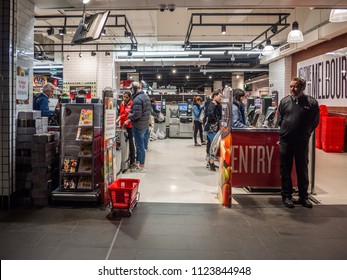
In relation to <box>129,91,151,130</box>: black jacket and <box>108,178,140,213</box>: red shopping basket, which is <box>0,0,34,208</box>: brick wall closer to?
<box>108,178,140,213</box>: red shopping basket

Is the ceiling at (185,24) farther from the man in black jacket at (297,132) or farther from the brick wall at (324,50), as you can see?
the man in black jacket at (297,132)

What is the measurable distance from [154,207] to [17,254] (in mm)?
1870

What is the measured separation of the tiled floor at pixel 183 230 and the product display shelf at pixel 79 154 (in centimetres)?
20

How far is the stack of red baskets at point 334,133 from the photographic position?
10031mm

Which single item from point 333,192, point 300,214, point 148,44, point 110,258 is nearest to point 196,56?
point 148,44

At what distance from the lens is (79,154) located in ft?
15.3

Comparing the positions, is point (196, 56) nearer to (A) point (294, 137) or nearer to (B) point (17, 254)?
(A) point (294, 137)

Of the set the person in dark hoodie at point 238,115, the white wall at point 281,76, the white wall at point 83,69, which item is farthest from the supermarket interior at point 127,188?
the white wall at point 83,69

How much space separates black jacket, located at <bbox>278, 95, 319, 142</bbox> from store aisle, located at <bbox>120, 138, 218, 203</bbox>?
4.68 ft

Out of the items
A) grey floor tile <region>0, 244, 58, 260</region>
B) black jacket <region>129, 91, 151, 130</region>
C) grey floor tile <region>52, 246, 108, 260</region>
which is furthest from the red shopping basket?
black jacket <region>129, 91, 151, 130</region>

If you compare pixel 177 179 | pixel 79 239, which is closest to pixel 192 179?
pixel 177 179
